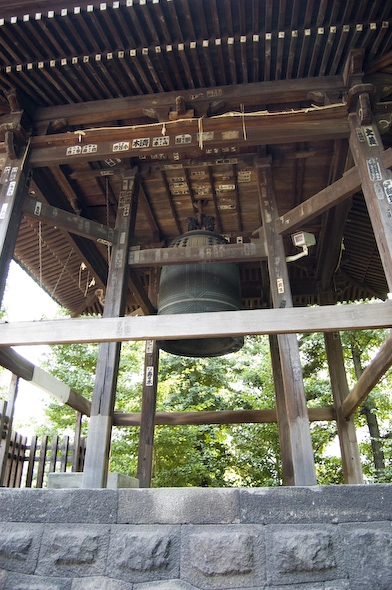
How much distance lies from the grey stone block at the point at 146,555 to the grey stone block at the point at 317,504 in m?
0.48

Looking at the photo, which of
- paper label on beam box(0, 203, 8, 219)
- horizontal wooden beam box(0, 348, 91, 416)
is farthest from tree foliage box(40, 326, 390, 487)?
paper label on beam box(0, 203, 8, 219)

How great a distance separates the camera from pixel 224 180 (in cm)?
574

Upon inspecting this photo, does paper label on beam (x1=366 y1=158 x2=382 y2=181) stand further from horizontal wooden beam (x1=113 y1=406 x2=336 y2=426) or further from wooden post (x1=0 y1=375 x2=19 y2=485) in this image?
wooden post (x1=0 y1=375 x2=19 y2=485)

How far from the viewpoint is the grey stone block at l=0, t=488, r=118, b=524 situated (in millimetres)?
2748

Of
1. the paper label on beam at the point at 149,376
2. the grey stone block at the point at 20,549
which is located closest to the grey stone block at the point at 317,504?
the grey stone block at the point at 20,549

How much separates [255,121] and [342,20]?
115 cm

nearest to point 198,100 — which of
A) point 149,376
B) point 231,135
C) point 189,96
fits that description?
point 189,96

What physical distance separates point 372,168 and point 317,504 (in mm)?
2977

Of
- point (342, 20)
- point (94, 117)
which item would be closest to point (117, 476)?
point (94, 117)

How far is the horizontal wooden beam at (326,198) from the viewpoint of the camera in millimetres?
4094

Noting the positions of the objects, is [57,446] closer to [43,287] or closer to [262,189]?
[43,287]

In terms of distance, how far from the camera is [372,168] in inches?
155

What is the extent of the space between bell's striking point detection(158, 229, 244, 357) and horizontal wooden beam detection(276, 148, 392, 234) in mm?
1027

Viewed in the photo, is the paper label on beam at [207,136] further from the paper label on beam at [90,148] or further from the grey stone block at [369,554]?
the grey stone block at [369,554]
